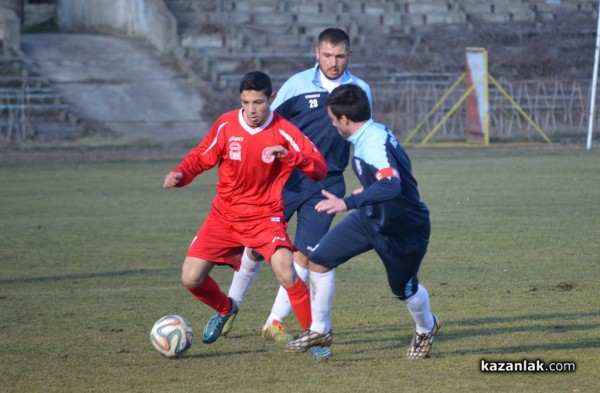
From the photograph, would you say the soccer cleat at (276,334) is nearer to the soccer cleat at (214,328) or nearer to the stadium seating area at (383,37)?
the soccer cleat at (214,328)

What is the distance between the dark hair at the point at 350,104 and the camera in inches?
256

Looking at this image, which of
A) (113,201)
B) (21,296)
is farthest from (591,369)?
(113,201)

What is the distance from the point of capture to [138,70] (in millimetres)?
33500

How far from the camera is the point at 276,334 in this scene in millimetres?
7129

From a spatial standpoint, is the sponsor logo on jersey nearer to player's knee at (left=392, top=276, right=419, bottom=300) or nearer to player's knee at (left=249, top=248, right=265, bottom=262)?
player's knee at (left=392, top=276, right=419, bottom=300)

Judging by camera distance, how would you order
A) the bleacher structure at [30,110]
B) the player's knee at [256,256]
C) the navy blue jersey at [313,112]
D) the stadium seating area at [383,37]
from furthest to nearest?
the stadium seating area at [383,37] → the bleacher structure at [30,110] → the navy blue jersey at [313,112] → the player's knee at [256,256]

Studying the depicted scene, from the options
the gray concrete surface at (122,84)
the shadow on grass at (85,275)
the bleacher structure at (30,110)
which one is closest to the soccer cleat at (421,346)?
the shadow on grass at (85,275)

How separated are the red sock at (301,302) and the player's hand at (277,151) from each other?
794 mm

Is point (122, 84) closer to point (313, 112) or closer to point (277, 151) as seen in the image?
point (313, 112)

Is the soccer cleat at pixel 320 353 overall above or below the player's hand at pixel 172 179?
below

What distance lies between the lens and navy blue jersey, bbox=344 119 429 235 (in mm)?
6355

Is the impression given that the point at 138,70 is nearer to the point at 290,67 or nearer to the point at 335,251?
the point at 290,67

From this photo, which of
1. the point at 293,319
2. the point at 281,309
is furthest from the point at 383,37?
the point at 281,309

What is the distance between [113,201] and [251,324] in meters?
9.26
